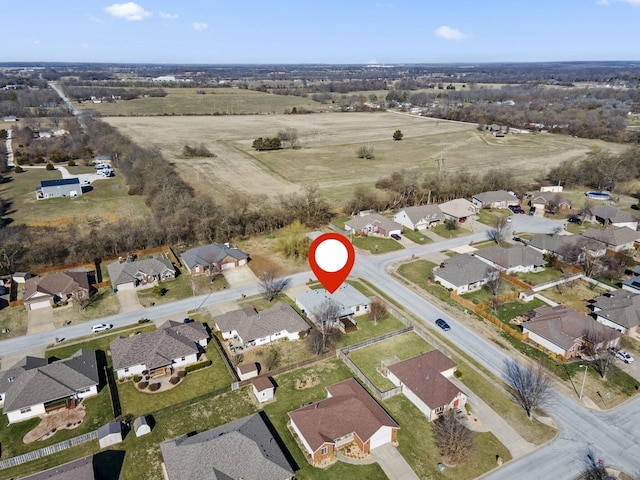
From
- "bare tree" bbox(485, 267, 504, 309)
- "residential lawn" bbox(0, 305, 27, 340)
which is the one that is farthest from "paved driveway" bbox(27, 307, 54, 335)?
"bare tree" bbox(485, 267, 504, 309)

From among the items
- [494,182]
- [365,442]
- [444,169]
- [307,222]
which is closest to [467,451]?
[365,442]

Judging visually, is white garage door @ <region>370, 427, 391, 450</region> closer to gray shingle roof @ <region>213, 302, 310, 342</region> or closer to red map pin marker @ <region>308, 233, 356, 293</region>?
red map pin marker @ <region>308, 233, 356, 293</region>

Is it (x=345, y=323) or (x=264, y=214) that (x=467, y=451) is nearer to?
(x=345, y=323)

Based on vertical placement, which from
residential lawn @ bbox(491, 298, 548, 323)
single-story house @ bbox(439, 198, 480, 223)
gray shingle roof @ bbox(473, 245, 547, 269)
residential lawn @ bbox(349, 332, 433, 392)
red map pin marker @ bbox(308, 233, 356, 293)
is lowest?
residential lawn @ bbox(349, 332, 433, 392)

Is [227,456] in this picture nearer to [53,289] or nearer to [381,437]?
[381,437]

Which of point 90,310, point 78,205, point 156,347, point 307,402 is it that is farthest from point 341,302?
point 78,205

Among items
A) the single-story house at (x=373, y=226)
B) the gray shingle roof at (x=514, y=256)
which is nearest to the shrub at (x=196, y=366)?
the single-story house at (x=373, y=226)
